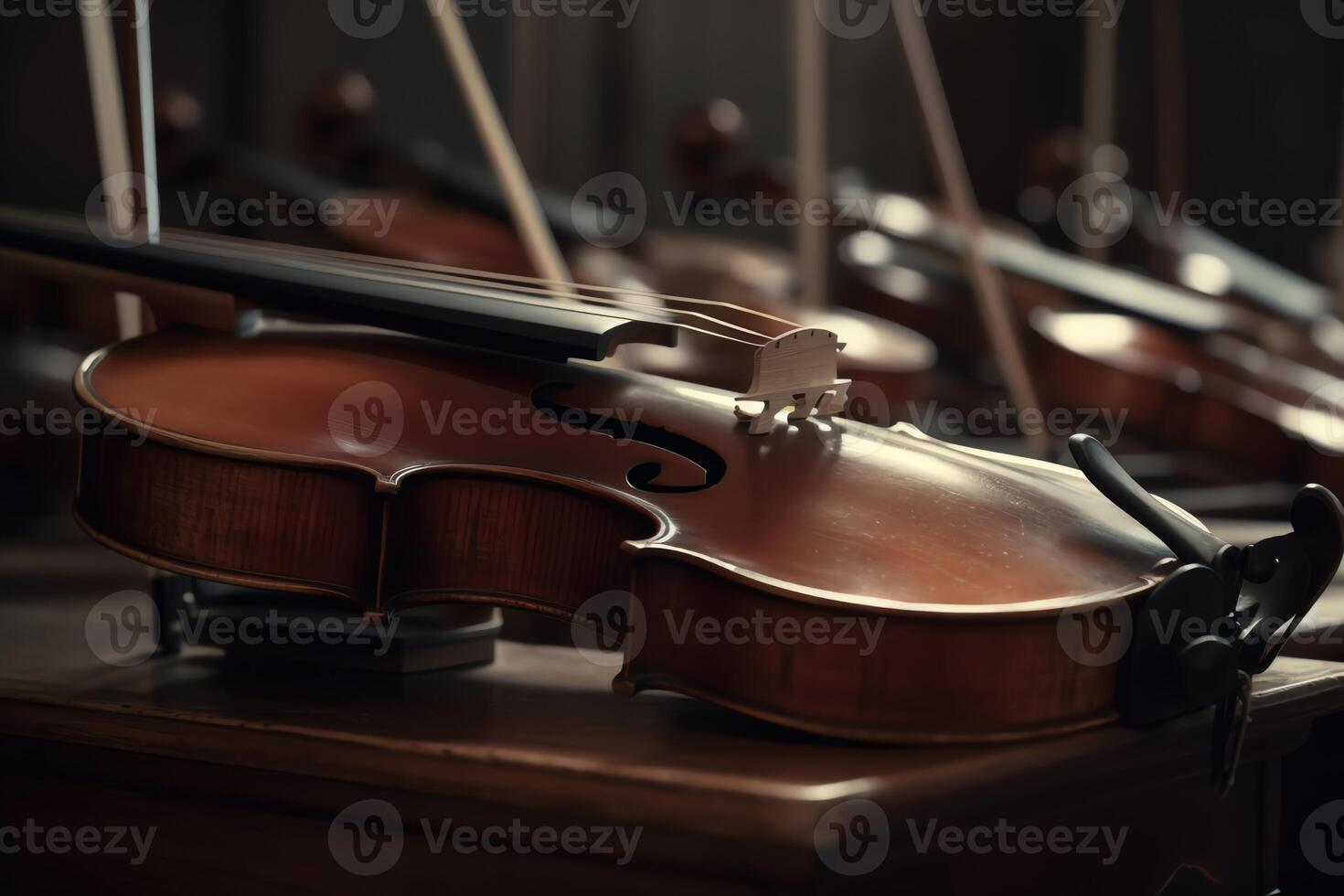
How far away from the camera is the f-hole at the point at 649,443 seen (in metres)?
0.79

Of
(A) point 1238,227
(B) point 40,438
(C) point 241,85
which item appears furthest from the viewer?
(A) point 1238,227

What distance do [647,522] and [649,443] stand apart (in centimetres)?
9

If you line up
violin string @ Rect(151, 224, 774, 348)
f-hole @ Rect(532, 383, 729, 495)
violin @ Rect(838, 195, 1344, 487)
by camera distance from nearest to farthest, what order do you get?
1. f-hole @ Rect(532, 383, 729, 495)
2. violin string @ Rect(151, 224, 774, 348)
3. violin @ Rect(838, 195, 1344, 487)

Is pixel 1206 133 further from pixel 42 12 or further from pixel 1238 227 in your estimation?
Answer: pixel 42 12

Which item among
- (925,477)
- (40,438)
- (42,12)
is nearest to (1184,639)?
(925,477)

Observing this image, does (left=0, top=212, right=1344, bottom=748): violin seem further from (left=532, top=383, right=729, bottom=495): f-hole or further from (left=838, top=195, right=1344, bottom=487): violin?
(left=838, top=195, right=1344, bottom=487): violin

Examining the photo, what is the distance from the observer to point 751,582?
0.68 meters

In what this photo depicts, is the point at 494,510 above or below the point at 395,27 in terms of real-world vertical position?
below

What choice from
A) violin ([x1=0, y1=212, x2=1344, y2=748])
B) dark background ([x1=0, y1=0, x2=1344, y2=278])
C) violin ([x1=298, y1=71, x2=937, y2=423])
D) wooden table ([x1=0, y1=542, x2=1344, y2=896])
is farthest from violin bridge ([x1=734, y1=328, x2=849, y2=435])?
dark background ([x1=0, y1=0, x2=1344, y2=278])

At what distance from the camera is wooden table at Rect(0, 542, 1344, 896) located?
660mm

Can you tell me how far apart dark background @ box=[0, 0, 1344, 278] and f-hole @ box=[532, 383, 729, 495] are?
1.57m

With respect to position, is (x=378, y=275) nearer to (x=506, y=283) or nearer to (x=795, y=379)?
(x=506, y=283)

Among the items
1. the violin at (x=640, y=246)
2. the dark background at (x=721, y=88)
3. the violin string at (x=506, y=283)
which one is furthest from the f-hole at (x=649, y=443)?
the dark background at (x=721, y=88)

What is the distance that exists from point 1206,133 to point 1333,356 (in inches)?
51.9
